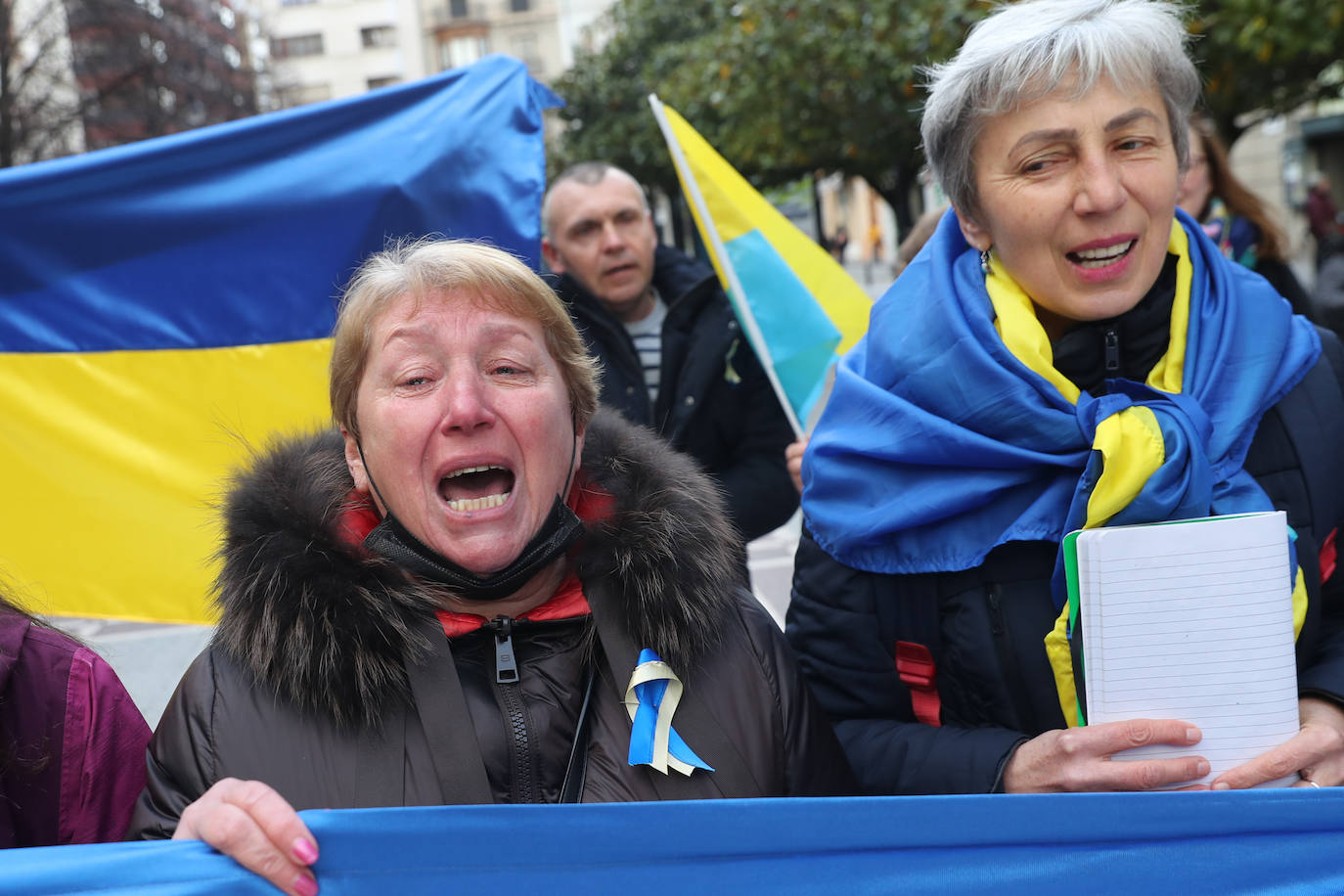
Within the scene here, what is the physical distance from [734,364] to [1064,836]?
2440mm

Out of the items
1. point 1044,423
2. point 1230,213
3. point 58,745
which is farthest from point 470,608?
point 1230,213

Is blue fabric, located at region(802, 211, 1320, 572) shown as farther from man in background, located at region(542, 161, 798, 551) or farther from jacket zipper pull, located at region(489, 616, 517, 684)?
man in background, located at region(542, 161, 798, 551)

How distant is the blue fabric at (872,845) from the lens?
1553 mm

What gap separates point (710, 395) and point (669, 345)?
0.63ft

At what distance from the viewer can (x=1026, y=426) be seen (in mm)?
1883

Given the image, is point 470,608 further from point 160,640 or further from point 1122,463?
point 160,640

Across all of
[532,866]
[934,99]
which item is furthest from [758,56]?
[532,866]

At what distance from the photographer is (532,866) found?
1566 millimetres

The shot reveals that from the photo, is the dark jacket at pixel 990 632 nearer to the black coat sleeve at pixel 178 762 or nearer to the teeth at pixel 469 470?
the teeth at pixel 469 470

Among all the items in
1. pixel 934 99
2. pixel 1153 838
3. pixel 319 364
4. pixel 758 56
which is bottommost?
pixel 1153 838

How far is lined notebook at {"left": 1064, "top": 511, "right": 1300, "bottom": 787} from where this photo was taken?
1.59 metres

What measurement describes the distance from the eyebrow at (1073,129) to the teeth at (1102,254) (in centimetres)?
17

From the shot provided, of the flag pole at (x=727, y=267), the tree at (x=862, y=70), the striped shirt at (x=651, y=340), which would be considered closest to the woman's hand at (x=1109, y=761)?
the flag pole at (x=727, y=267)

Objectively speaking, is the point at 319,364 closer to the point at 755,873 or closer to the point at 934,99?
the point at 934,99
